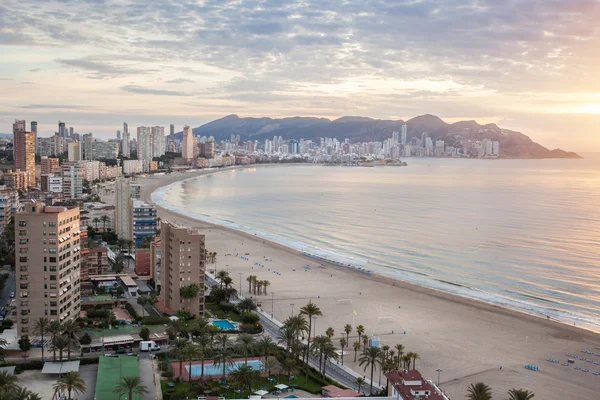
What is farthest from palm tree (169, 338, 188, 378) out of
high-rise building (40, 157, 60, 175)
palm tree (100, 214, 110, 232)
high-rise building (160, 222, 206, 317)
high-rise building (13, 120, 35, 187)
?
high-rise building (40, 157, 60, 175)

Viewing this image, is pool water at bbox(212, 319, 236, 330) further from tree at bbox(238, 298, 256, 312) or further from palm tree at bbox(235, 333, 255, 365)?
palm tree at bbox(235, 333, 255, 365)

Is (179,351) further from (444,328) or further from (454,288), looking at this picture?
(454,288)

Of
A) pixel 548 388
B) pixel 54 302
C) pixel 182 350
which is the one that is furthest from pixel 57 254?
pixel 548 388

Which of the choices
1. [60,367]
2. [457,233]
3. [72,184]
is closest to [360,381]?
[60,367]

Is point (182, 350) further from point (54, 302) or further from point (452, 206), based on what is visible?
point (452, 206)

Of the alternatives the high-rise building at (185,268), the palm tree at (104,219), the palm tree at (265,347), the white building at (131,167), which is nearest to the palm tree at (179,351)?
the palm tree at (265,347)

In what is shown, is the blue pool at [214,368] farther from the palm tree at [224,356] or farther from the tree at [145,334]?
the tree at [145,334]
